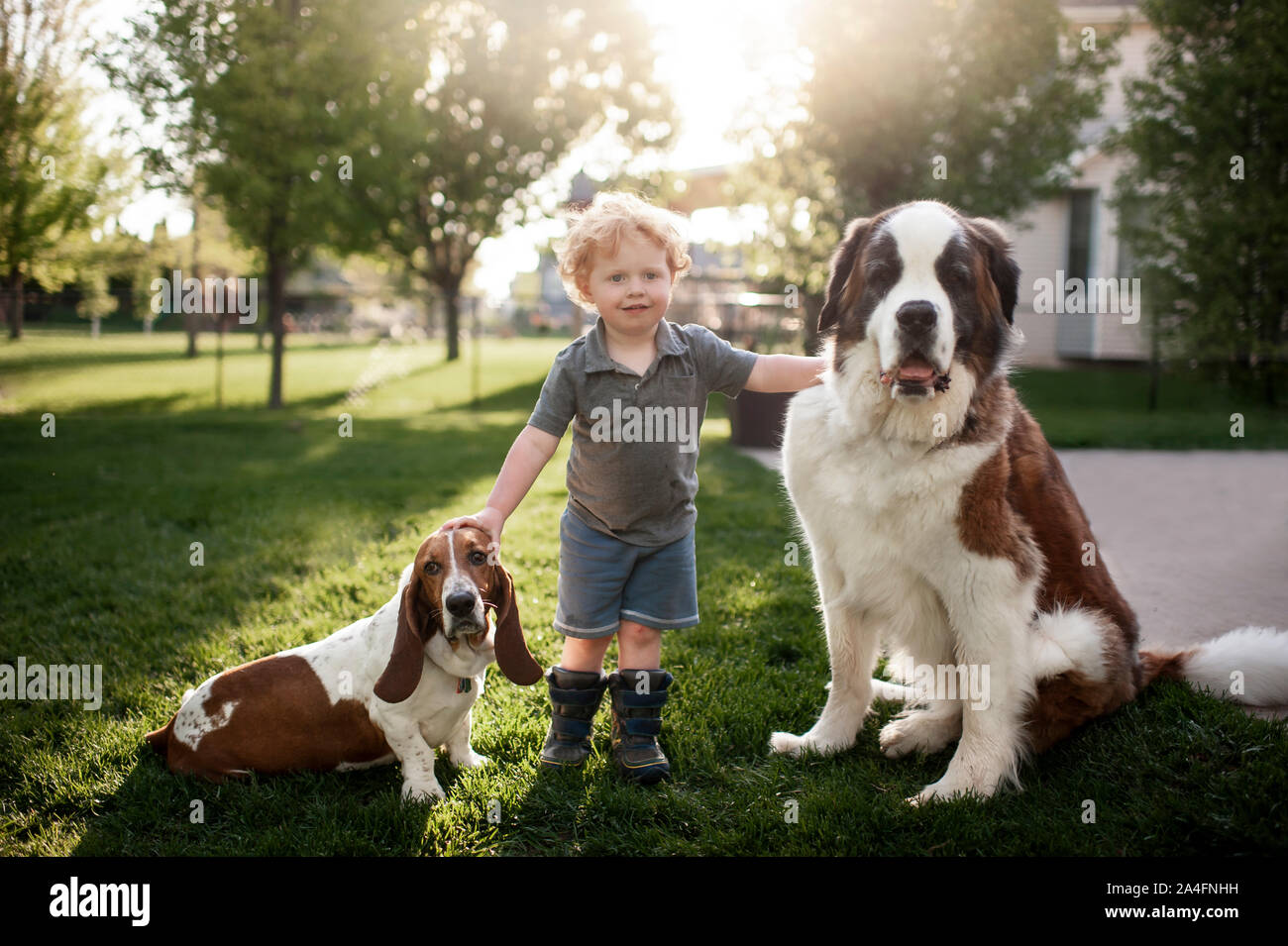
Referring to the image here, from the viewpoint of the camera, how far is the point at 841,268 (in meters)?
3.04

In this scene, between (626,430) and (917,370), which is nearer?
(917,370)

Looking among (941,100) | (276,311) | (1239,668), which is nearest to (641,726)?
(1239,668)

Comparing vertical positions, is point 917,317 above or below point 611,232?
below

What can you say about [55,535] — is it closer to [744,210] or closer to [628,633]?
[628,633]

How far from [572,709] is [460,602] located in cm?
78

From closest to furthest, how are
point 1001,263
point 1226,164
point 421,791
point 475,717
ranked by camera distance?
1. point 1001,263
2. point 421,791
3. point 475,717
4. point 1226,164

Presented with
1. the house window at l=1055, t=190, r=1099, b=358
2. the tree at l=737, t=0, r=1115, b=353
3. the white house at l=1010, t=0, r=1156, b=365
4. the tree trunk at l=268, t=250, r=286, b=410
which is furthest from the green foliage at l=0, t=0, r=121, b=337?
→ the house window at l=1055, t=190, r=1099, b=358

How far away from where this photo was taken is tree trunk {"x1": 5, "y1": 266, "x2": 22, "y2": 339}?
13.4 m

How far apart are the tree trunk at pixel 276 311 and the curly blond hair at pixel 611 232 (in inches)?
490

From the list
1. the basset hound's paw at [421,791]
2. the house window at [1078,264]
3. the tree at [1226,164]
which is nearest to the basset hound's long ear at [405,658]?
the basset hound's paw at [421,791]

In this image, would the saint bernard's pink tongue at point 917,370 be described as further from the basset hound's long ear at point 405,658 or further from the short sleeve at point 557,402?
the basset hound's long ear at point 405,658

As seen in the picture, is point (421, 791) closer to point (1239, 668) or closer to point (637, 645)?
point (637, 645)

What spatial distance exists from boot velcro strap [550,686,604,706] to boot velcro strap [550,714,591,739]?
0.06m
